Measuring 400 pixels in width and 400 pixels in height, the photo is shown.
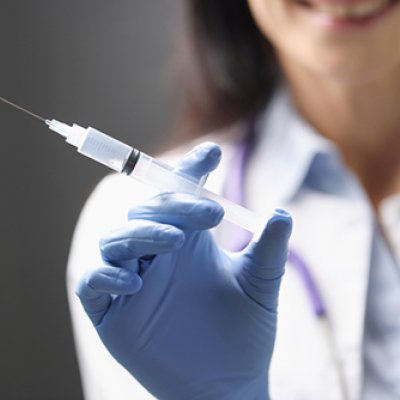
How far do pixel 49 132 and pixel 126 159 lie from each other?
2.21 ft

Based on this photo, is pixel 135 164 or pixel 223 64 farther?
pixel 223 64

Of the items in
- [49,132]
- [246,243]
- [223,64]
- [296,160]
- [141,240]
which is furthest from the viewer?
[49,132]

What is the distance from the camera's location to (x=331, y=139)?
0.97 metres

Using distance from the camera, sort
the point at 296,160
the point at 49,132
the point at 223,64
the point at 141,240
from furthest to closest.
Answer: the point at 49,132 < the point at 223,64 < the point at 296,160 < the point at 141,240

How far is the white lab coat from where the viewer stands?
0.78m

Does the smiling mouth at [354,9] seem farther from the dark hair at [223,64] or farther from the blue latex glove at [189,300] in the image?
the blue latex glove at [189,300]

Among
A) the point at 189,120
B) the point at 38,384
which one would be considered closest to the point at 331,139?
the point at 189,120

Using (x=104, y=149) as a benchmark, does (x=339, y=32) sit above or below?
above

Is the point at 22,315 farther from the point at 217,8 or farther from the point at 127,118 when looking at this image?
the point at 217,8

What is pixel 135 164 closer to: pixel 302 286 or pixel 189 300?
pixel 189 300

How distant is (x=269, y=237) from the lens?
22.1 inches

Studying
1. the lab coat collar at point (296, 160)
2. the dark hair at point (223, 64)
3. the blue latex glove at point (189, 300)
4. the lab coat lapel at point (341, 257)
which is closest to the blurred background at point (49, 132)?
the dark hair at point (223, 64)

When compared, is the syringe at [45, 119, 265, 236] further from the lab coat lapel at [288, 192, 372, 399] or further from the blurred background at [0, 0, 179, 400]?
the blurred background at [0, 0, 179, 400]

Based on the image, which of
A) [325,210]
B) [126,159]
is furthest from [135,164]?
[325,210]
